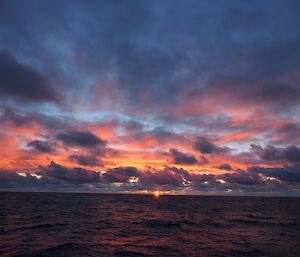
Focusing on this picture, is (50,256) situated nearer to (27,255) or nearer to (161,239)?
(27,255)

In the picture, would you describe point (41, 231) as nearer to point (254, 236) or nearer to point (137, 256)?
point (137, 256)

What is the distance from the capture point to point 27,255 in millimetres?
21266

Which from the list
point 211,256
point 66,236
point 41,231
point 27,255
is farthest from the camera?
point 41,231

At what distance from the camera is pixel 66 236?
1179 inches

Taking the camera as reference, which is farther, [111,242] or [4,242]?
[111,242]

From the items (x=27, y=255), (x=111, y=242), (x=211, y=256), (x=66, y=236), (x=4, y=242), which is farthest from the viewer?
(x=66, y=236)

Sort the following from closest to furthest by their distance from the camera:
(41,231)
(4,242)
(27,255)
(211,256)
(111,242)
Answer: (27,255), (211,256), (4,242), (111,242), (41,231)

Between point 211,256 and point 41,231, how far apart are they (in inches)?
811

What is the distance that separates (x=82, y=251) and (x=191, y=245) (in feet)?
33.9

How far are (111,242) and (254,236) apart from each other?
17.8 meters

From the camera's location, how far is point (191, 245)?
88.7 ft

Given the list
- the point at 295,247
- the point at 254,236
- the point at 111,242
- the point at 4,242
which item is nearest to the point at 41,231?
the point at 4,242

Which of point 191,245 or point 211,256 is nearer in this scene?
point 211,256

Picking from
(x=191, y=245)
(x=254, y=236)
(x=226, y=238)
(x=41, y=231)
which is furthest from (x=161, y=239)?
(x=41, y=231)
